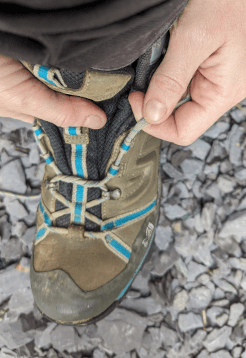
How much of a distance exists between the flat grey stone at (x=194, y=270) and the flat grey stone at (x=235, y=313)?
0.18 metres

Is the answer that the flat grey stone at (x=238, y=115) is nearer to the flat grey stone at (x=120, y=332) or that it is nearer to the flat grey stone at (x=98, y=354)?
the flat grey stone at (x=120, y=332)

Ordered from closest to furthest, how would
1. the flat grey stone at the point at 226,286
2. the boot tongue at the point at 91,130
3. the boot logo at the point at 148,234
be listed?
1. the boot tongue at the point at 91,130
2. the boot logo at the point at 148,234
3. the flat grey stone at the point at 226,286

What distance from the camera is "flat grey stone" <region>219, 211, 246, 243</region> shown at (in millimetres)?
1255

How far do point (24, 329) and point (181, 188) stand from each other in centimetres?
93

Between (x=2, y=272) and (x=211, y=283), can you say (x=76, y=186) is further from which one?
(x=211, y=283)

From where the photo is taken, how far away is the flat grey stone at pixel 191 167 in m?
1.34

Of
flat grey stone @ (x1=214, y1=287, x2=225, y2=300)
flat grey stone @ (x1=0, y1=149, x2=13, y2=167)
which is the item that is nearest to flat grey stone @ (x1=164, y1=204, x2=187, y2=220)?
flat grey stone @ (x1=214, y1=287, x2=225, y2=300)

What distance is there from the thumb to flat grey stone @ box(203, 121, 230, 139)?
727mm

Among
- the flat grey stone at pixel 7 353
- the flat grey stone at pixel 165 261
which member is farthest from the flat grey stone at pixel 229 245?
the flat grey stone at pixel 7 353

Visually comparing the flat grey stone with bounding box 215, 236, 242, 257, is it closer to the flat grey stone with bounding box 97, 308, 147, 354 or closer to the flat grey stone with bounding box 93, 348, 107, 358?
the flat grey stone with bounding box 97, 308, 147, 354

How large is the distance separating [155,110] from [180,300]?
0.88m

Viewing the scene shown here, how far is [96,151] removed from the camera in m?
0.90

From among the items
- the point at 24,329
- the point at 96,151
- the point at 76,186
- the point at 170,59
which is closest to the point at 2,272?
the point at 24,329

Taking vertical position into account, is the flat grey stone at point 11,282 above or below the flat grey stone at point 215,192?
below
